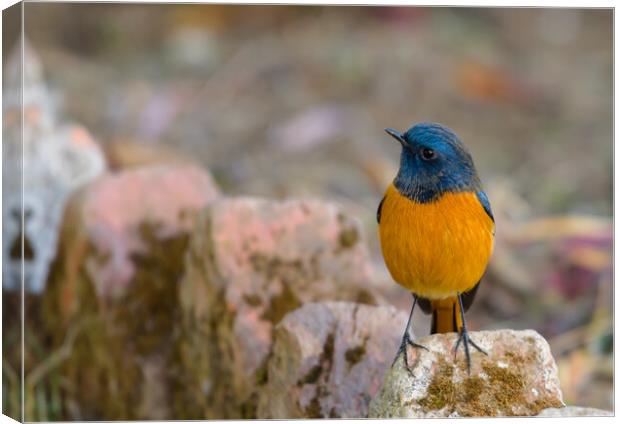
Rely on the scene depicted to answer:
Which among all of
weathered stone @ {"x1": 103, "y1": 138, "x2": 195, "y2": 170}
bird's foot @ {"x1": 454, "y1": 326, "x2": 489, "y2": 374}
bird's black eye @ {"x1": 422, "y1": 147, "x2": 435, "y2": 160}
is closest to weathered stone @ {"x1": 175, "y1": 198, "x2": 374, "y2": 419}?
bird's foot @ {"x1": 454, "y1": 326, "x2": 489, "y2": 374}

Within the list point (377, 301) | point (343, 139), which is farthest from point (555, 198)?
point (377, 301)

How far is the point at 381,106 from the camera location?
6.46 meters

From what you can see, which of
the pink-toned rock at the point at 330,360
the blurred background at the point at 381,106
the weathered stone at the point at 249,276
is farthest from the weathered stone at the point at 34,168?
the pink-toned rock at the point at 330,360

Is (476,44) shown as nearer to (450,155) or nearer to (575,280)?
(575,280)

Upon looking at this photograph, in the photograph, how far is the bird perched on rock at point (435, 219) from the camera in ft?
11.0

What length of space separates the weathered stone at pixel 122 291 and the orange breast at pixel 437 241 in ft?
4.81

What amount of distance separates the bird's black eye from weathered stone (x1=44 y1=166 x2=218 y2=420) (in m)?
1.61

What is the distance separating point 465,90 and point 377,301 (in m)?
2.38

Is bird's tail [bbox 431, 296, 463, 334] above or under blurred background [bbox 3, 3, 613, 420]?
under

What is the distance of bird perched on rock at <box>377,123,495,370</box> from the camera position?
3.36 meters

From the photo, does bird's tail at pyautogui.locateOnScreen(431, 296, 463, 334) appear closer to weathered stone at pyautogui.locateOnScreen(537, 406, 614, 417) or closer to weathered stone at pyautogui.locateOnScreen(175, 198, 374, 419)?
weathered stone at pyautogui.locateOnScreen(537, 406, 614, 417)

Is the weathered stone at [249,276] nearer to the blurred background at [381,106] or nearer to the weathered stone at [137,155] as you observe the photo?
the blurred background at [381,106]

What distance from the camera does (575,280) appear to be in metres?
5.53

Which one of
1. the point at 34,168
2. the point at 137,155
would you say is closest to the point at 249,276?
the point at 34,168
